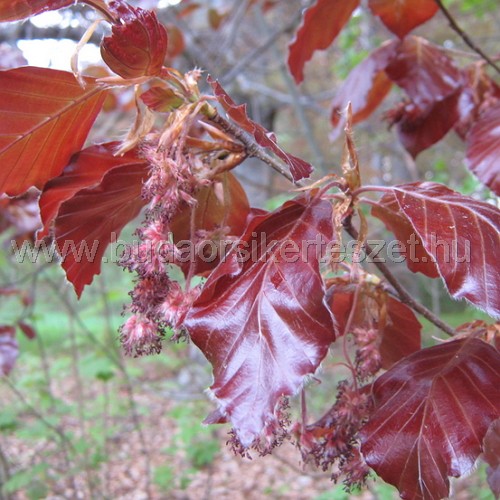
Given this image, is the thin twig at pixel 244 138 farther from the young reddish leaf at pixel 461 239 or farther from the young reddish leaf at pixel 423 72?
the young reddish leaf at pixel 423 72

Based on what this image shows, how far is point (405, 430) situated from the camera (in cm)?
69

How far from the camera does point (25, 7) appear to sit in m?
0.61

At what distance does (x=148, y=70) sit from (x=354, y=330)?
0.48m

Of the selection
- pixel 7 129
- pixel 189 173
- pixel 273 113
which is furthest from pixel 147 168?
pixel 273 113

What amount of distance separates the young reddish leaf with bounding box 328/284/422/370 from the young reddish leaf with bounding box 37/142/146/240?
38cm

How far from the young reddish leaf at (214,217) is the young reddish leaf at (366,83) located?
0.56 meters

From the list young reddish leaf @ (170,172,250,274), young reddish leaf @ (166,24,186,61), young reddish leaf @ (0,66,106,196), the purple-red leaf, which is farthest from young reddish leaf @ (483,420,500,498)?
young reddish leaf @ (166,24,186,61)

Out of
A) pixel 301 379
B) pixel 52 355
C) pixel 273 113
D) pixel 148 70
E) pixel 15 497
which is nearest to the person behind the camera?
pixel 301 379

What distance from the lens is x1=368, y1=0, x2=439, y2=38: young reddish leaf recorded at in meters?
1.25

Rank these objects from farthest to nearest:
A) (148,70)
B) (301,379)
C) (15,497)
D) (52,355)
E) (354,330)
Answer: (52,355)
(15,497)
(354,330)
(148,70)
(301,379)

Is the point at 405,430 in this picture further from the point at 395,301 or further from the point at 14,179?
the point at 14,179

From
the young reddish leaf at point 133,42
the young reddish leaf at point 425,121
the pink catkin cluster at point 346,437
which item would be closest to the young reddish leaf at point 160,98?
the young reddish leaf at point 133,42

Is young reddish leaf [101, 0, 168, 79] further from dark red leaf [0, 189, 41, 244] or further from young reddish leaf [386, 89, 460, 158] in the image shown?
dark red leaf [0, 189, 41, 244]

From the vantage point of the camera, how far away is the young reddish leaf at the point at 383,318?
83 cm
